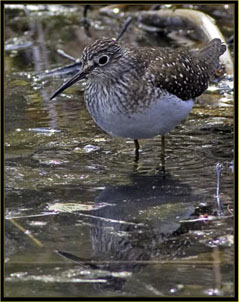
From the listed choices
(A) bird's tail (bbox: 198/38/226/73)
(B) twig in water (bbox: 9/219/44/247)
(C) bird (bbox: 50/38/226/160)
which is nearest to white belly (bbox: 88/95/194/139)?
(C) bird (bbox: 50/38/226/160)

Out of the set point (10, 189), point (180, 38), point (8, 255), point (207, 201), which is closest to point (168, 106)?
point (207, 201)

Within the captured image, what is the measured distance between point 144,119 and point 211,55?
186 cm

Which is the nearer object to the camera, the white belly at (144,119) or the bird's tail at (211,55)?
the white belly at (144,119)

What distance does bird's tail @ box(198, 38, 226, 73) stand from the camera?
337 inches

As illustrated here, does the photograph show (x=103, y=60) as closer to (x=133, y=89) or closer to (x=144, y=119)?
(x=133, y=89)

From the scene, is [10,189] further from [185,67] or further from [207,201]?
[185,67]

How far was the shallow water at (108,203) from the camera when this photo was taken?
5.12 meters

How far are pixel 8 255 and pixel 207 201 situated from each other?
72.0 inches

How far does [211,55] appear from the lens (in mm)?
8688

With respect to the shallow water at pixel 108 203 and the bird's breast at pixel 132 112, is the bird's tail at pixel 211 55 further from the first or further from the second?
the bird's breast at pixel 132 112

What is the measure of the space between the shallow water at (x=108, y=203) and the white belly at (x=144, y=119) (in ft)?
1.15

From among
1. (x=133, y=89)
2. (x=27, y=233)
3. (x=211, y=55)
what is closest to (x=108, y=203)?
(x=27, y=233)

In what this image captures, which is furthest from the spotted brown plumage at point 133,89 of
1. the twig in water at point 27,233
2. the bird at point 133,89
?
the twig in water at point 27,233

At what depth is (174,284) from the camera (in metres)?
4.98
